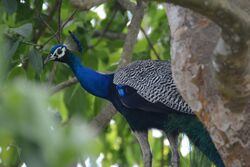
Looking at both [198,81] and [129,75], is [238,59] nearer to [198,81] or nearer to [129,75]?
[198,81]

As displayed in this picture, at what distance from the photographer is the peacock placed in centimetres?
296

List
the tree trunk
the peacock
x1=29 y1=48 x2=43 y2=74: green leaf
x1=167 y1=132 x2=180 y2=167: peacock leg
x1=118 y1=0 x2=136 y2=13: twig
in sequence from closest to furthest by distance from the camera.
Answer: the tree trunk
x1=29 y1=48 x2=43 y2=74: green leaf
the peacock
x1=167 y1=132 x2=180 y2=167: peacock leg
x1=118 y1=0 x2=136 y2=13: twig

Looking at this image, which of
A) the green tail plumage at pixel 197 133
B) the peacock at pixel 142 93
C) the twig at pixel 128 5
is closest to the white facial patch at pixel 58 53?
the peacock at pixel 142 93

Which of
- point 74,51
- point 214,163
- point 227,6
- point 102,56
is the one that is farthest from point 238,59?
point 102,56

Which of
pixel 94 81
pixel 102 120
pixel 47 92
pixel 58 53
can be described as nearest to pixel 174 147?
pixel 102 120

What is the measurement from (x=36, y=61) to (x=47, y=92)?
145 cm

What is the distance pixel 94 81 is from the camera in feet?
10.9

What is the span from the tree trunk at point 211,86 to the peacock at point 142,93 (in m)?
0.96

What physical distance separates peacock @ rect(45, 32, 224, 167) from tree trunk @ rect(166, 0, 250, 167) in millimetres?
958

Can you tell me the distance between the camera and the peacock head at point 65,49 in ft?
10.5

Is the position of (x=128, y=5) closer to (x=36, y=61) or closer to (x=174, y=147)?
(x=174, y=147)

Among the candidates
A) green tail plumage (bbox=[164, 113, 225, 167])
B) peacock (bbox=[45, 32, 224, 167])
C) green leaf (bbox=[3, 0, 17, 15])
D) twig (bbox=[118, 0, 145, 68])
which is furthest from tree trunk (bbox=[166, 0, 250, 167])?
twig (bbox=[118, 0, 145, 68])

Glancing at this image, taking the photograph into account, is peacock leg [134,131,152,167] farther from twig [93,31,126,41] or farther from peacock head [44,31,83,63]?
twig [93,31,126,41]

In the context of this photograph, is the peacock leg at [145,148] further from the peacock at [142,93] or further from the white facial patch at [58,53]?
the white facial patch at [58,53]
